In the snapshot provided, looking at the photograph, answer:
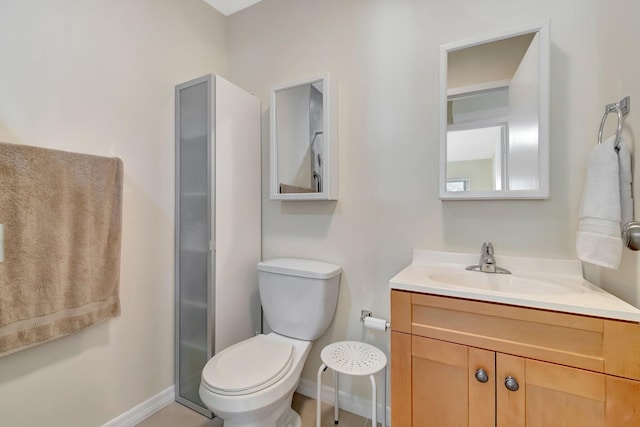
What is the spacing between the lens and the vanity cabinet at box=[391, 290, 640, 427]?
2.70 feet

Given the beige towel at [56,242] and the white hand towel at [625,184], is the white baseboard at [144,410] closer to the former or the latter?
the beige towel at [56,242]

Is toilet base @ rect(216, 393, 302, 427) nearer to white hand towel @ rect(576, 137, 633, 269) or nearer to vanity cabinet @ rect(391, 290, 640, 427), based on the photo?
vanity cabinet @ rect(391, 290, 640, 427)

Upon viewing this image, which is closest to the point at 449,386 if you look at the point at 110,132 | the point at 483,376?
the point at 483,376

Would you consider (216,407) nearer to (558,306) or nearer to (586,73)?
(558,306)

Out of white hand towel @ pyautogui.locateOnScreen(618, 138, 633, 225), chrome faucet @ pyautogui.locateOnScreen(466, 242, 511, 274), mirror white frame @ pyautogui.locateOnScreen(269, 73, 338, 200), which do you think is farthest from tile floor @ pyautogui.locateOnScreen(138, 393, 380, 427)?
white hand towel @ pyautogui.locateOnScreen(618, 138, 633, 225)

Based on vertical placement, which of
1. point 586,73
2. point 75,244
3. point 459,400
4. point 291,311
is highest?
point 586,73

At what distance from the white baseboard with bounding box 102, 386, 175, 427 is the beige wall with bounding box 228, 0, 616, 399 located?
833mm

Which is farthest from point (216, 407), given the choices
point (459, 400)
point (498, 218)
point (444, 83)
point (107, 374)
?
point (444, 83)

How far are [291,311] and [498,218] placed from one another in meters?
1.12

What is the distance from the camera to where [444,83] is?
4.54 ft

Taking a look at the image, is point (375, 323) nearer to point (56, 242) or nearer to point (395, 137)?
point (395, 137)

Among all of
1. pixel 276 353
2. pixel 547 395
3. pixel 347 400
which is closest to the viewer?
pixel 547 395

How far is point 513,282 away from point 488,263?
4.6 inches

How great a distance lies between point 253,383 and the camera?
119cm
